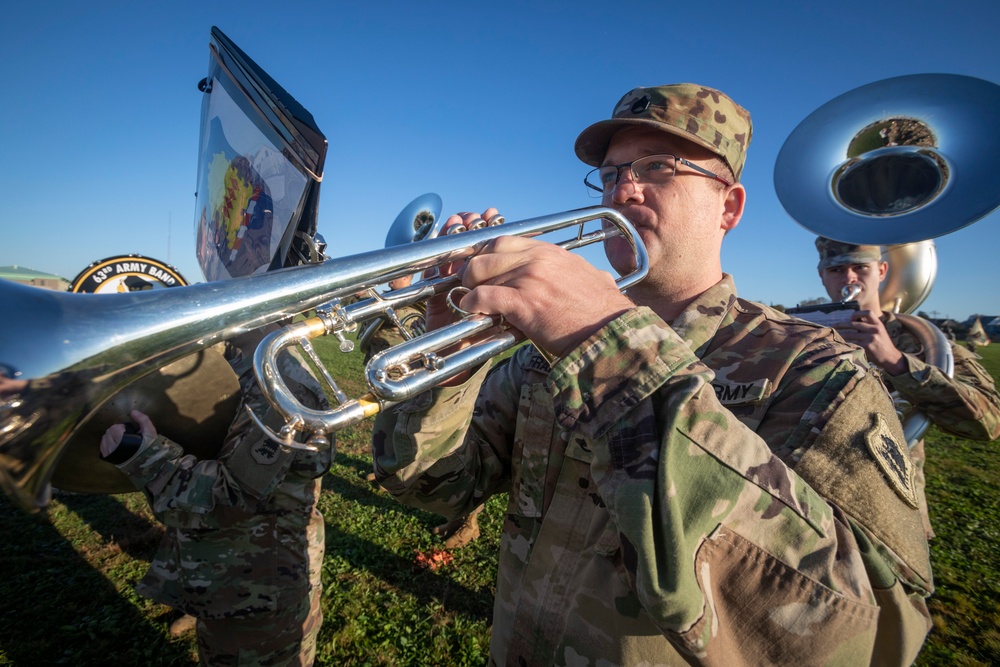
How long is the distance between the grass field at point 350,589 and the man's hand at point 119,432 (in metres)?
2.34

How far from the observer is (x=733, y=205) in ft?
6.61

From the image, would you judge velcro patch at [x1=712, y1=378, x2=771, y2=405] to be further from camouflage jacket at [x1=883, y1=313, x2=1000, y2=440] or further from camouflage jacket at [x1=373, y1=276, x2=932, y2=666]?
camouflage jacket at [x1=883, y1=313, x2=1000, y2=440]

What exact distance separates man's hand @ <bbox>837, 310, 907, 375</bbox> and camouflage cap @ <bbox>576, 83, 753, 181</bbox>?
76.1 inches

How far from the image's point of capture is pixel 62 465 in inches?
88.3

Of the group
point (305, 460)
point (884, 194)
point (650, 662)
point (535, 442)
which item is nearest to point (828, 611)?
point (650, 662)

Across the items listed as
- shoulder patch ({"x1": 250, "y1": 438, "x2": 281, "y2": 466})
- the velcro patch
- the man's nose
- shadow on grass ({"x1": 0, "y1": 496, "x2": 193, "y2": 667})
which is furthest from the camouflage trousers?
the man's nose

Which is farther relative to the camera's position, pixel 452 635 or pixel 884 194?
pixel 452 635

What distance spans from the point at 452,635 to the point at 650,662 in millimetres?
3167

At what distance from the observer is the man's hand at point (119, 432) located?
225 cm

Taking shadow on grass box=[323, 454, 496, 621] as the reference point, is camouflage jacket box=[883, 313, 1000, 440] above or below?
above

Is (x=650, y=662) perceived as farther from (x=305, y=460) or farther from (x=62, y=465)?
(x=62, y=465)

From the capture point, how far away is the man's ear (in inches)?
78.3

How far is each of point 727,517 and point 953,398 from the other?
353 cm

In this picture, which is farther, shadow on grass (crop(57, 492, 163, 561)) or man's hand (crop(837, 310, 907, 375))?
shadow on grass (crop(57, 492, 163, 561))
